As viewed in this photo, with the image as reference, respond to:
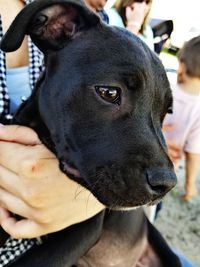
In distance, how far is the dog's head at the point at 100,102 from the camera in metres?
1.40

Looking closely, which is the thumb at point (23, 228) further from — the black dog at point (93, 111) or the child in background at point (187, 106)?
the child in background at point (187, 106)

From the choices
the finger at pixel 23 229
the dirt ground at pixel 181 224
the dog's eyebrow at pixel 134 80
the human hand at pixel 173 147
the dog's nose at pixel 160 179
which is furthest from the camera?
the dirt ground at pixel 181 224

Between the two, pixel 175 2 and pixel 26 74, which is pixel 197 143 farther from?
pixel 175 2

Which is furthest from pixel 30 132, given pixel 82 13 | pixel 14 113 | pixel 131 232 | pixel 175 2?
pixel 175 2

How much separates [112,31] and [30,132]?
1.58 feet

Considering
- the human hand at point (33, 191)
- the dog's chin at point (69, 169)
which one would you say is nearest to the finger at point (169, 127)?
the human hand at point (33, 191)

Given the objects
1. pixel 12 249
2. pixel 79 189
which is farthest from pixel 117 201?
pixel 12 249

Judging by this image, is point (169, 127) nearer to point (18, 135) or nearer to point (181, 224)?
point (181, 224)

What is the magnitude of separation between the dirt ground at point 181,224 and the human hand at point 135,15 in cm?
170

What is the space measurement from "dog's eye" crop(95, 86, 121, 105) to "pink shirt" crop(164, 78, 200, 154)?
2.40m

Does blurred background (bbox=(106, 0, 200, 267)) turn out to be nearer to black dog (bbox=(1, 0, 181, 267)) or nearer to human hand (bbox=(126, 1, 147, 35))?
human hand (bbox=(126, 1, 147, 35))

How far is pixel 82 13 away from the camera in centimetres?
165

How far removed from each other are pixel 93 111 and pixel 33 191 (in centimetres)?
35

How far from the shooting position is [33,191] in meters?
1.56
